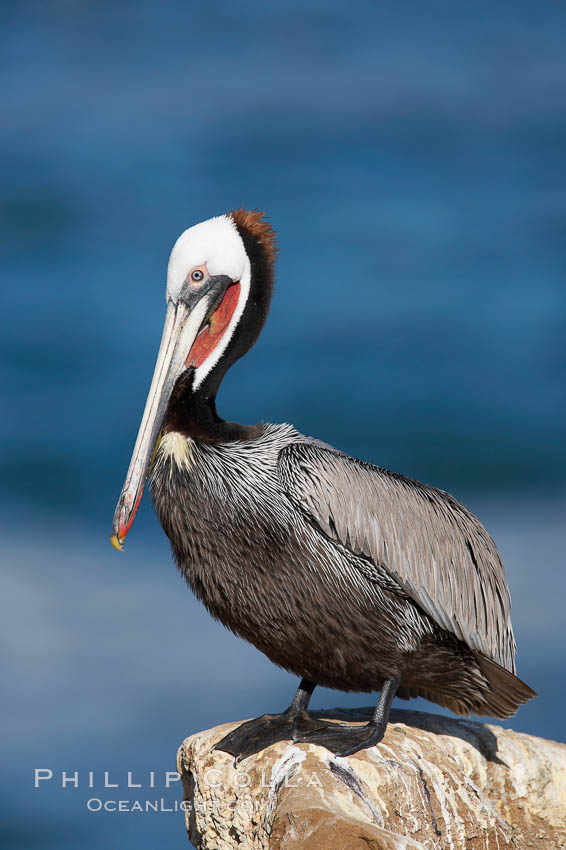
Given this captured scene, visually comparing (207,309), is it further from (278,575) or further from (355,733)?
(355,733)

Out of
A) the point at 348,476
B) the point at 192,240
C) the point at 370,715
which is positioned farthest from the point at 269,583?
the point at 192,240

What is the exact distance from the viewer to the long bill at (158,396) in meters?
4.76

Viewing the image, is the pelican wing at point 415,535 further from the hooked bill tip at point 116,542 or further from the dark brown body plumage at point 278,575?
the hooked bill tip at point 116,542

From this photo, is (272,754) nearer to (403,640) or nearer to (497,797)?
(403,640)

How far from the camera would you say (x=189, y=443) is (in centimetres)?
489

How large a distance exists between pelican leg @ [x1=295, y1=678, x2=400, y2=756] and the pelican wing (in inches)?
16.1

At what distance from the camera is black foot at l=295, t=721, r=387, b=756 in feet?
15.3

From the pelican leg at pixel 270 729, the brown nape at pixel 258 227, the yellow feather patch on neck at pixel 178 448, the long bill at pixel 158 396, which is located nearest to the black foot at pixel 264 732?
the pelican leg at pixel 270 729

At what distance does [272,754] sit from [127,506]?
119 cm

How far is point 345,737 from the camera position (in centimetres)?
476

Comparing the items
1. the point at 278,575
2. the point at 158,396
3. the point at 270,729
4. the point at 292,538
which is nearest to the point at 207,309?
the point at 158,396

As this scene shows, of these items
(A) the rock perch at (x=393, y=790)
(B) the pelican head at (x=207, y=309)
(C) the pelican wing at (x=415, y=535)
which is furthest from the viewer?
(B) the pelican head at (x=207, y=309)

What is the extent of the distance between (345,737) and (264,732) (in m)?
0.37

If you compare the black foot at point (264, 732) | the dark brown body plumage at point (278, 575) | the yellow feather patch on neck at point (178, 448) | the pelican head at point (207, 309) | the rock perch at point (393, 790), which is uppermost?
the pelican head at point (207, 309)
